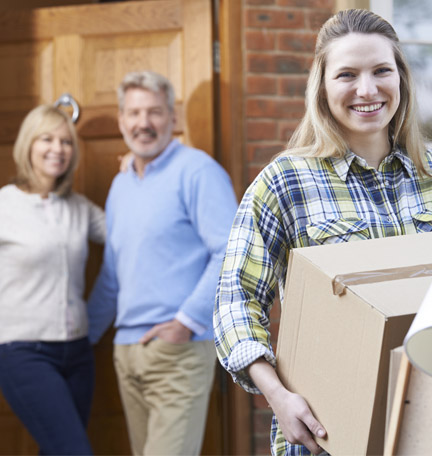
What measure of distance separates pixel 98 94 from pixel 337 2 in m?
1.13

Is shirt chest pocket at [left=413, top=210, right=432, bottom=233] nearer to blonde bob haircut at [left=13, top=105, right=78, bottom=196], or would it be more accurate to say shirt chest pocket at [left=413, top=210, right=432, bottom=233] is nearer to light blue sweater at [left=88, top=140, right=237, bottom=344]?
light blue sweater at [left=88, top=140, right=237, bottom=344]

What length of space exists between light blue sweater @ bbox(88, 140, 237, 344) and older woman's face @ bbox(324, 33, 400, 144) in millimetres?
1331

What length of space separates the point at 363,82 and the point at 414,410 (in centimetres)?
68

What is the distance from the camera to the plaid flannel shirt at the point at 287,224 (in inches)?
52.9

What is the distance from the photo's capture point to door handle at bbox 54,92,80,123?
3330 millimetres

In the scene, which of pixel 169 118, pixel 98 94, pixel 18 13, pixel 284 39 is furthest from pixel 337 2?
pixel 18 13

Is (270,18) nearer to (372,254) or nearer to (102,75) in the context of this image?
(102,75)

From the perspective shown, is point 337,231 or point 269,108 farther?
point 269,108

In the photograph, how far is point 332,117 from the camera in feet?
4.99

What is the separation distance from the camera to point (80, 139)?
3.36 meters

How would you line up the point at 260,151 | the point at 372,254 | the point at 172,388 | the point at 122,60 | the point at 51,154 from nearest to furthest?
the point at 372,254 → the point at 172,388 → the point at 51,154 → the point at 260,151 → the point at 122,60

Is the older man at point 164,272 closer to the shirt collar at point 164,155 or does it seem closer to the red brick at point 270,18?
the shirt collar at point 164,155

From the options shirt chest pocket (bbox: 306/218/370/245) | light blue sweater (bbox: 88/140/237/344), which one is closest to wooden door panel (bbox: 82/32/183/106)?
light blue sweater (bbox: 88/140/237/344)

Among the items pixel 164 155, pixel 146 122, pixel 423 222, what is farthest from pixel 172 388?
pixel 423 222
